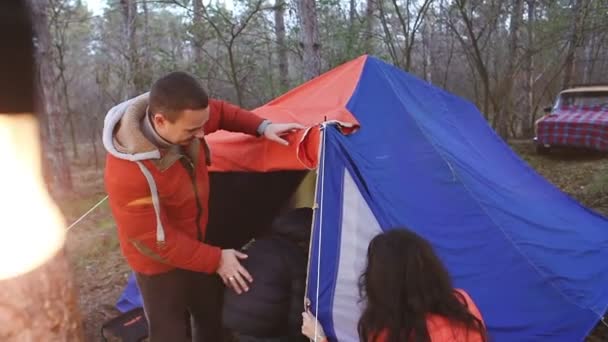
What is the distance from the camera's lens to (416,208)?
8.18 ft

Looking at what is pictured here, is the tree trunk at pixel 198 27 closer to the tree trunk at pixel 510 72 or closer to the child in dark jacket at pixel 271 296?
the tree trunk at pixel 510 72

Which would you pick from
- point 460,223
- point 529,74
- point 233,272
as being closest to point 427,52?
point 529,74

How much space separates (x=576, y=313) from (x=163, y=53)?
8402 millimetres

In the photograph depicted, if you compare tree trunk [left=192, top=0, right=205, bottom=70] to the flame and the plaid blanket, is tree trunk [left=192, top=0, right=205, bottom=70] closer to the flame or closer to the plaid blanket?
the plaid blanket

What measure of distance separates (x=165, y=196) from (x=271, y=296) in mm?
723

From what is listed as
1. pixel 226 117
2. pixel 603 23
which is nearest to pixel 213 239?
pixel 226 117

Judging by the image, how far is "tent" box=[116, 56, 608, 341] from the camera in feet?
7.47

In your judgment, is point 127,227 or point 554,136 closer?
point 127,227

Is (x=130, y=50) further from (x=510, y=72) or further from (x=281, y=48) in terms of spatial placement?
(x=510, y=72)

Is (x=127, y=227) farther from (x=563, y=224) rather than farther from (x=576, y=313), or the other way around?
(x=563, y=224)

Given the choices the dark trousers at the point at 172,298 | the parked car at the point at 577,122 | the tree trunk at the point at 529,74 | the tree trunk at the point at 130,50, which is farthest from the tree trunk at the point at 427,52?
the dark trousers at the point at 172,298

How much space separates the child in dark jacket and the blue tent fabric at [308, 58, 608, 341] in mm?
182

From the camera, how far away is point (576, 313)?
262cm

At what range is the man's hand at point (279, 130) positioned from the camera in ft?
8.06
